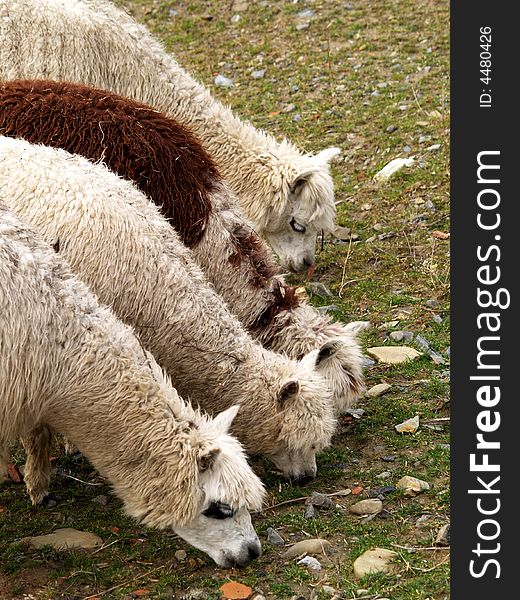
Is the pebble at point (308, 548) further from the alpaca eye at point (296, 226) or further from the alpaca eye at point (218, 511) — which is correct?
the alpaca eye at point (296, 226)

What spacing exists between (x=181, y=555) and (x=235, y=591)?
0.53 meters

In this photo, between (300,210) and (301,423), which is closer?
(301,423)

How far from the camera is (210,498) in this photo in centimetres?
613

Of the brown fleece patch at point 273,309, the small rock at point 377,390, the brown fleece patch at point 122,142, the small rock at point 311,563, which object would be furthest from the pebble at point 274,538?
the brown fleece patch at point 122,142

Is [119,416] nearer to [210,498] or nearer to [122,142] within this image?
[210,498]

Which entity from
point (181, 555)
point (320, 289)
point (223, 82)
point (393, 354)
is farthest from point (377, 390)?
point (223, 82)

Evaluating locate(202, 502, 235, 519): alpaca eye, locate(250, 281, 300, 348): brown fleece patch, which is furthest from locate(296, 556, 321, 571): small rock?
locate(250, 281, 300, 348): brown fleece patch

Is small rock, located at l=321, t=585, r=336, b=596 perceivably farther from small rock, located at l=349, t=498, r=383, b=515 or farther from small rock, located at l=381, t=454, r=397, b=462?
small rock, located at l=381, t=454, r=397, b=462

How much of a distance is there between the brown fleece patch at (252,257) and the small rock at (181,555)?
213 cm

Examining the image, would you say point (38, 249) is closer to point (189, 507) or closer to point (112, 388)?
point (112, 388)

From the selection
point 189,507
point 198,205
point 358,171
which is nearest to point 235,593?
point 189,507

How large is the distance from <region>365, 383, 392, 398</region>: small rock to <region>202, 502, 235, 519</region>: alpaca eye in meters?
2.38

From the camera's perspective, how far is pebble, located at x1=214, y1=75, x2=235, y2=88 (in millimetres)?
13867

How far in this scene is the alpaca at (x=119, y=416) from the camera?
5.95 m
